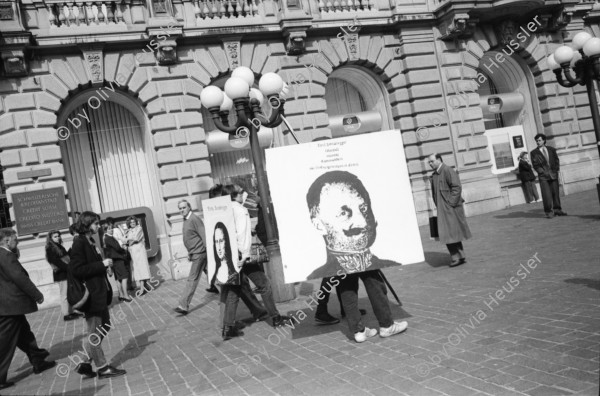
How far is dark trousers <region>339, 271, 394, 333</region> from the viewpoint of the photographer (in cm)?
533

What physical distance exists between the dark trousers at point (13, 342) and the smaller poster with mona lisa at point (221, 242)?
2.33m

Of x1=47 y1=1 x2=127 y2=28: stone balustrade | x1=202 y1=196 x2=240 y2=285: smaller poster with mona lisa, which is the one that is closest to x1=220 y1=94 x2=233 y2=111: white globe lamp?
x1=202 y1=196 x2=240 y2=285: smaller poster with mona lisa

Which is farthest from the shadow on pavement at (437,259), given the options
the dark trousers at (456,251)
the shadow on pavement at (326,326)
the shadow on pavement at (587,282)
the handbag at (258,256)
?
the handbag at (258,256)

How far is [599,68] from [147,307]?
1023cm

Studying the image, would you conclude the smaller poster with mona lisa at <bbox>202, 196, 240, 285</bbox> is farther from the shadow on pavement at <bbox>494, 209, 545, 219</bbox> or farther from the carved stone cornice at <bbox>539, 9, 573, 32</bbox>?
the carved stone cornice at <bbox>539, 9, 573, 32</bbox>

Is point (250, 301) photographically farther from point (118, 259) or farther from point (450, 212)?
point (118, 259)

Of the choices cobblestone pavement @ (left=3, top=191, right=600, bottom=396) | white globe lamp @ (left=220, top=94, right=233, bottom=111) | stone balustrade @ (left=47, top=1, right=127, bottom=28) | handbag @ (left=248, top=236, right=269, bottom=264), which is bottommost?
cobblestone pavement @ (left=3, top=191, right=600, bottom=396)

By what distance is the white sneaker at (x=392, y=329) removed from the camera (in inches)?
209

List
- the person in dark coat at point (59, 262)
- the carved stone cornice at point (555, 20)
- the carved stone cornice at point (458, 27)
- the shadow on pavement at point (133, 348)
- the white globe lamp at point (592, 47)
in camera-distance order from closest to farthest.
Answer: the shadow on pavement at point (133, 348)
the person in dark coat at point (59, 262)
the white globe lamp at point (592, 47)
the carved stone cornice at point (458, 27)
the carved stone cornice at point (555, 20)

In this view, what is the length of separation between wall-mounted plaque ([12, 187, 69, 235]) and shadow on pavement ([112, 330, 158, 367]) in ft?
20.4

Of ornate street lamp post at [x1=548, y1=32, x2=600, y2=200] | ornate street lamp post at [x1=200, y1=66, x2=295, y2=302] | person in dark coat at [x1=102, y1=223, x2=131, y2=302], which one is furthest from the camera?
person in dark coat at [x1=102, y1=223, x2=131, y2=302]

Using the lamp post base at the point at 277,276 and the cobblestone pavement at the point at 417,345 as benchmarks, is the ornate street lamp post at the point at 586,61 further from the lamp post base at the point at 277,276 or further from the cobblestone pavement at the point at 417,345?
the lamp post base at the point at 277,276

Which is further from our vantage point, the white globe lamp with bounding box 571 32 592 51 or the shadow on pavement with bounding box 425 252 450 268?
the white globe lamp with bounding box 571 32 592 51

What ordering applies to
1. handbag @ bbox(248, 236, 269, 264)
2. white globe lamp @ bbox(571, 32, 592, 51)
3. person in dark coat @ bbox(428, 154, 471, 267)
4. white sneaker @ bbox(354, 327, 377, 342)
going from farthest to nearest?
1. white globe lamp @ bbox(571, 32, 592, 51)
2. person in dark coat @ bbox(428, 154, 471, 267)
3. handbag @ bbox(248, 236, 269, 264)
4. white sneaker @ bbox(354, 327, 377, 342)
